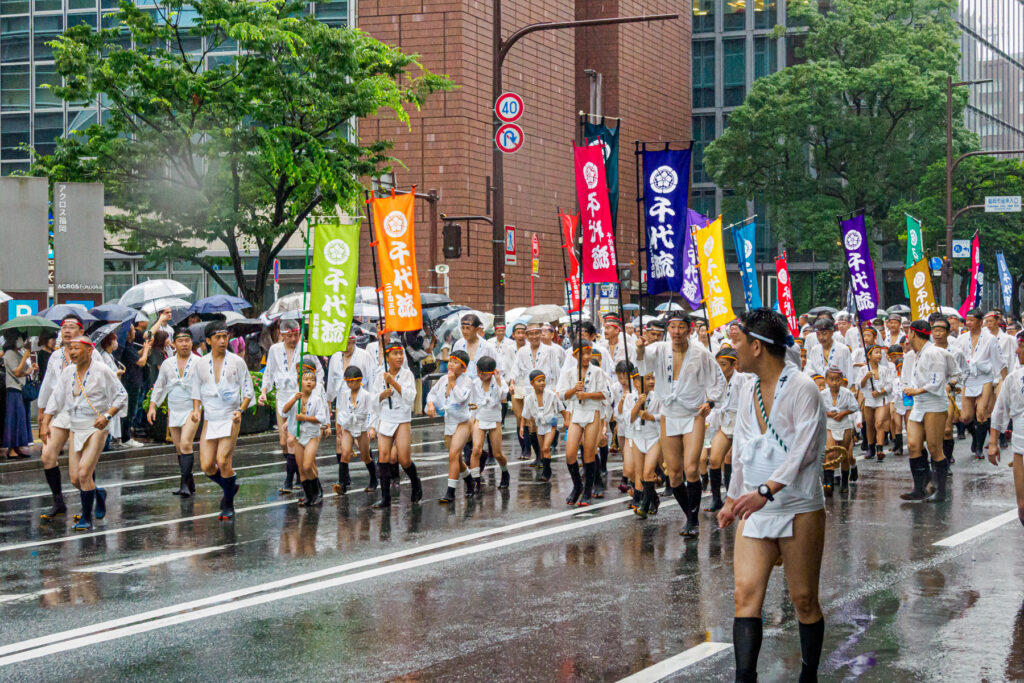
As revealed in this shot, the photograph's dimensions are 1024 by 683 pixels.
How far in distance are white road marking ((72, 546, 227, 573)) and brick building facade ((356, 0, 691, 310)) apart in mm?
30386

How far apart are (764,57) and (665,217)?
53.5 meters

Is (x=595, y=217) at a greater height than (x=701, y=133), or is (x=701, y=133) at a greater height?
(x=701, y=133)

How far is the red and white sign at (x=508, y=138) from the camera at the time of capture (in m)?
21.5

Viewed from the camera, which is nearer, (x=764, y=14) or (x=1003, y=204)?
(x=1003, y=204)

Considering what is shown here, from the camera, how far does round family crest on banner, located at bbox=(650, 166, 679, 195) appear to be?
550 inches

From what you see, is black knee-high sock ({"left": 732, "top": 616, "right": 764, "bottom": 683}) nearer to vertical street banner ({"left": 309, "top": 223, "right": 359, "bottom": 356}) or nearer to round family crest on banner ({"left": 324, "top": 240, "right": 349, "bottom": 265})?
vertical street banner ({"left": 309, "top": 223, "right": 359, "bottom": 356})

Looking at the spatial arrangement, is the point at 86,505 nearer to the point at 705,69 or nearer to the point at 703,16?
the point at 705,69

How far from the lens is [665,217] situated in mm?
14062

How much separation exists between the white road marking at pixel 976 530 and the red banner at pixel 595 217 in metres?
5.19

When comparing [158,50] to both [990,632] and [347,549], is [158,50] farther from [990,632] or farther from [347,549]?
[990,632]

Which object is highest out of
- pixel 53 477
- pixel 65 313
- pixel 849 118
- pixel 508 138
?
pixel 849 118

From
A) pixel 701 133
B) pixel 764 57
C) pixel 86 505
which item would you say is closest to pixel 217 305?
pixel 86 505

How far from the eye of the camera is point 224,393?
496 inches

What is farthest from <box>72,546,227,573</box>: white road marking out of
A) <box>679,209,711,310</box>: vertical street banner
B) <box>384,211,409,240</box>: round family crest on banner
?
<box>679,209,711,310</box>: vertical street banner
